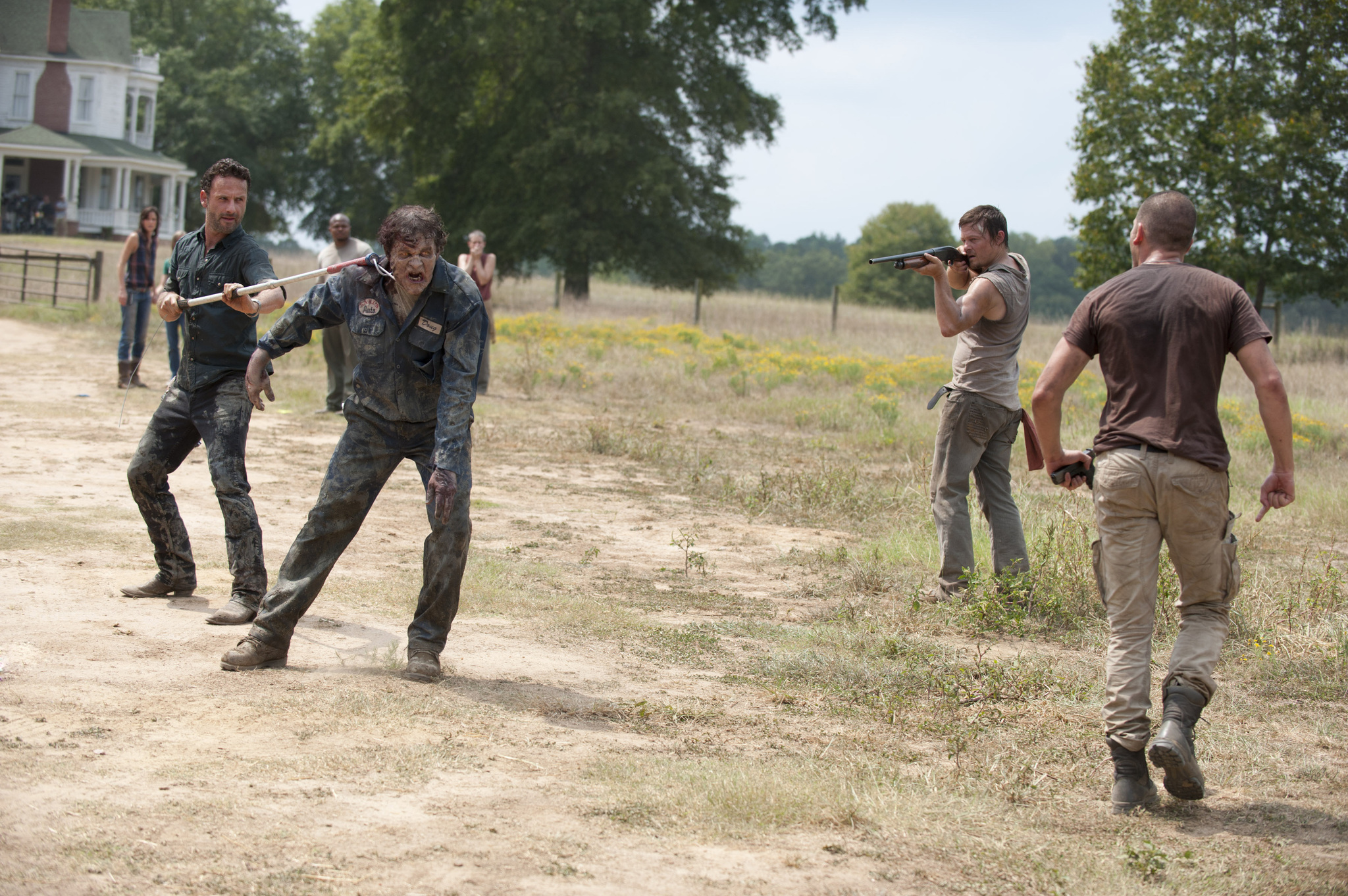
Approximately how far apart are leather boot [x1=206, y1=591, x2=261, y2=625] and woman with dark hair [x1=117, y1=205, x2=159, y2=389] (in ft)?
29.0

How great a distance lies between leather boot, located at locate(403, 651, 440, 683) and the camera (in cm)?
517

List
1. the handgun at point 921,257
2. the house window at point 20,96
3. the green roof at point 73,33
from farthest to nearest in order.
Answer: the house window at point 20,96 → the green roof at point 73,33 → the handgun at point 921,257

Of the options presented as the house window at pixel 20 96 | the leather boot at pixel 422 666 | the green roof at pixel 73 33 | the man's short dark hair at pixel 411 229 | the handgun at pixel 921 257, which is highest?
the green roof at pixel 73 33

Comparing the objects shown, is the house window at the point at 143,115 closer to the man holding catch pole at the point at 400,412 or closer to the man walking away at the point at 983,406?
the man walking away at the point at 983,406

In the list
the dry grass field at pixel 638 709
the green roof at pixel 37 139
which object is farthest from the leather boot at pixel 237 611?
the green roof at pixel 37 139

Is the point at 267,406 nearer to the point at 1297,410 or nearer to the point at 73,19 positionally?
the point at 1297,410

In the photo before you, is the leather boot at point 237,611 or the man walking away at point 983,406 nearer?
the leather boot at point 237,611

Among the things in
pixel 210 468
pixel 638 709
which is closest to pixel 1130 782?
pixel 638 709

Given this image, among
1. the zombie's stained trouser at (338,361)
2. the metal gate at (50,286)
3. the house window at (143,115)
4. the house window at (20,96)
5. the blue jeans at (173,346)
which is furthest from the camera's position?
the house window at (143,115)

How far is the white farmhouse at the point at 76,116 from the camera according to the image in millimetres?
48594

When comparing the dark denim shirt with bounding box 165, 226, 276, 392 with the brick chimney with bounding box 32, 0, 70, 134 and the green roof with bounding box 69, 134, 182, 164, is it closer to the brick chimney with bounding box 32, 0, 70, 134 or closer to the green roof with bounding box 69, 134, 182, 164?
the green roof with bounding box 69, 134, 182, 164

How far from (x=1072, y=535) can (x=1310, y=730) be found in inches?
88.8

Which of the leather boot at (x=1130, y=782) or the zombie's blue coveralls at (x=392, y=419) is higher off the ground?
the zombie's blue coveralls at (x=392, y=419)

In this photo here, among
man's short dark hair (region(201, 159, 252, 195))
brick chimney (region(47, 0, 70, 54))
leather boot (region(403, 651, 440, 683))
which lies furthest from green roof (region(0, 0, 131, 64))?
leather boot (region(403, 651, 440, 683))
